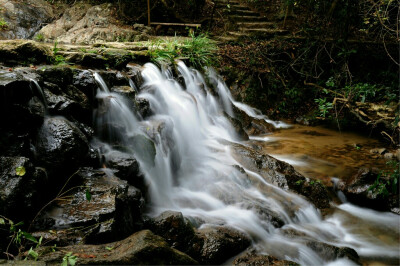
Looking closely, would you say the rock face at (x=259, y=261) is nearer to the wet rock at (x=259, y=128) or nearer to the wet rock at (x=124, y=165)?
the wet rock at (x=124, y=165)

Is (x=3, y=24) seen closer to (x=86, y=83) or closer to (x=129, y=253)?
(x=86, y=83)

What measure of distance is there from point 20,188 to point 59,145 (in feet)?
2.61

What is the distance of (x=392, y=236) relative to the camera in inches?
171

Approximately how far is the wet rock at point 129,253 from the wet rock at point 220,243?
72 centimetres

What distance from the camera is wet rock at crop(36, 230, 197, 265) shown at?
2248mm

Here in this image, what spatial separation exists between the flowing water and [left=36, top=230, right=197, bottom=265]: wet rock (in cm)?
155

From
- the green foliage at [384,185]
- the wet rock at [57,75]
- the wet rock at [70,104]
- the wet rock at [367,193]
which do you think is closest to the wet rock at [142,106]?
the wet rock at [70,104]

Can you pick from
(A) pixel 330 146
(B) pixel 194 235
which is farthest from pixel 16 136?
(A) pixel 330 146

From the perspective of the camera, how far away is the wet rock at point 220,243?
346 cm

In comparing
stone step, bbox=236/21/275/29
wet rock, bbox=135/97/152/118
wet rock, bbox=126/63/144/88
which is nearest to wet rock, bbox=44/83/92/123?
wet rock, bbox=135/97/152/118

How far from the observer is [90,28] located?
11547 millimetres

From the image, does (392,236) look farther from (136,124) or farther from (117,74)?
(117,74)

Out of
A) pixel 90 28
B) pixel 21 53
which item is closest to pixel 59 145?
pixel 21 53

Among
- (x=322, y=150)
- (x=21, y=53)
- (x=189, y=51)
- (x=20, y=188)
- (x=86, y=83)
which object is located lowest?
(x=322, y=150)
